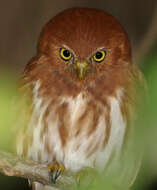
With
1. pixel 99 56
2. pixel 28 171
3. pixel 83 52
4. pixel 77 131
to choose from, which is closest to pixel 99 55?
pixel 99 56

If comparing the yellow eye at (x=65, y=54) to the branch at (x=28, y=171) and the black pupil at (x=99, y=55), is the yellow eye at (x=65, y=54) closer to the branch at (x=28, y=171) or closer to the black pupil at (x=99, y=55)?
the black pupil at (x=99, y=55)

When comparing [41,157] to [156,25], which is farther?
[156,25]

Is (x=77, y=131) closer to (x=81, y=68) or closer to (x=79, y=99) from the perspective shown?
(x=79, y=99)

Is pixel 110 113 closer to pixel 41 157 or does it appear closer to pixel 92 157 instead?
pixel 92 157

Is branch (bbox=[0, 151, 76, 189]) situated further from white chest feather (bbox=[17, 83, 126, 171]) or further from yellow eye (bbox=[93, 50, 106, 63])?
yellow eye (bbox=[93, 50, 106, 63])

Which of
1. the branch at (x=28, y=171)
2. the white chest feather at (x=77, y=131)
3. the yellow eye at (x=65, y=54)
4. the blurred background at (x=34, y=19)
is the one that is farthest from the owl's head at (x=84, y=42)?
the blurred background at (x=34, y=19)

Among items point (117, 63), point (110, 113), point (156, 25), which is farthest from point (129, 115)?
point (156, 25)
